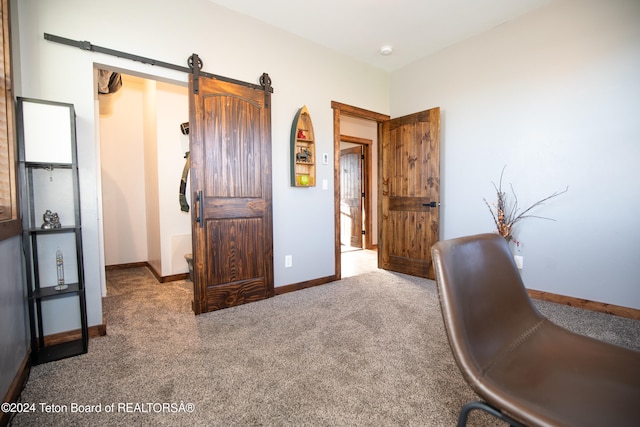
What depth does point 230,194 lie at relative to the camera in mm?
2633

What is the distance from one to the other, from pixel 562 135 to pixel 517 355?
263cm

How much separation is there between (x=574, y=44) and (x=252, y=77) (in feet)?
9.84

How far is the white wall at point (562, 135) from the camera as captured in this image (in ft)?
7.62

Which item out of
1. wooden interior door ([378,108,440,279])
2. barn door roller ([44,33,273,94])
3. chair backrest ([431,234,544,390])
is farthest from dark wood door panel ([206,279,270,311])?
chair backrest ([431,234,544,390])

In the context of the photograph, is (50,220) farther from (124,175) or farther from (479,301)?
(124,175)

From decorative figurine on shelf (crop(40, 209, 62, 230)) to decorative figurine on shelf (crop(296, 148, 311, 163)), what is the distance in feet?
6.69

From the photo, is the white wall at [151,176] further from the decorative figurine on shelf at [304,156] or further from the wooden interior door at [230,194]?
the decorative figurine on shelf at [304,156]

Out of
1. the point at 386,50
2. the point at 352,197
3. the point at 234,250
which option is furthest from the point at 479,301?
the point at 352,197

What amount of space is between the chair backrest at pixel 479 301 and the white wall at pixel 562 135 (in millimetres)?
2064

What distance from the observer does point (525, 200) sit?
2852mm

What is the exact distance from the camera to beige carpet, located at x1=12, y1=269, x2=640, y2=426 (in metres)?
1.32

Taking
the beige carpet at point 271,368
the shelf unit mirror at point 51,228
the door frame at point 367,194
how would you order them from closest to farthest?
the beige carpet at point 271,368
the shelf unit mirror at point 51,228
the door frame at point 367,194

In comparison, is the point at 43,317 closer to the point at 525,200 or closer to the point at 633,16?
the point at 525,200

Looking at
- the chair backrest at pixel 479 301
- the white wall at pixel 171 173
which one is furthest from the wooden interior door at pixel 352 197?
the chair backrest at pixel 479 301
